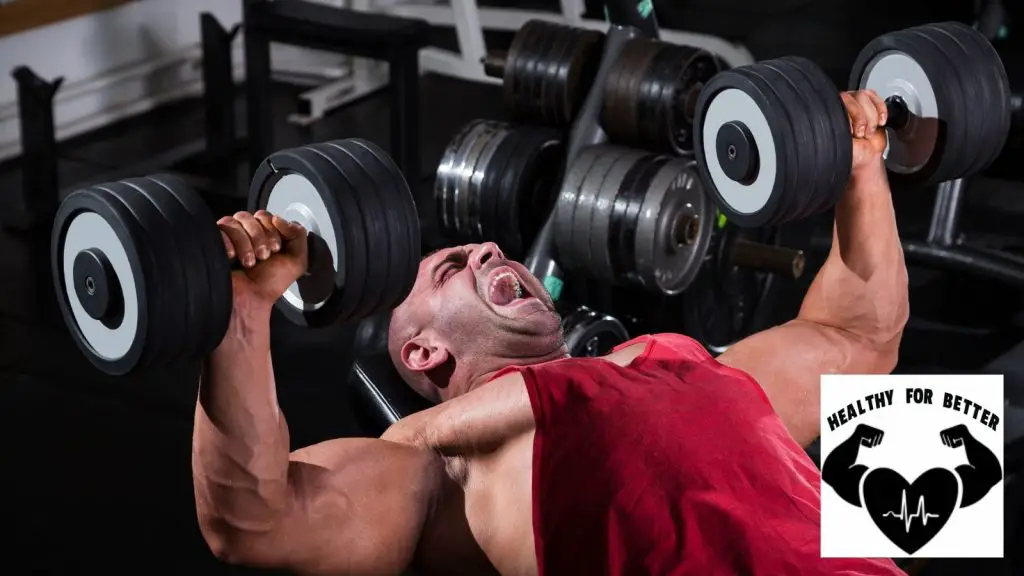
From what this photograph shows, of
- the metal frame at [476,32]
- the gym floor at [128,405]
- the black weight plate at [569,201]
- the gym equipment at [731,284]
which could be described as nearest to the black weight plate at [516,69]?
the black weight plate at [569,201]

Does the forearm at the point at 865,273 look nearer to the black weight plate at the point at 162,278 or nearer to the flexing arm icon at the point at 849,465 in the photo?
the flexing arm icon at the point at 849,465

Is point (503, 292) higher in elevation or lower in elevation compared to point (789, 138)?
lower

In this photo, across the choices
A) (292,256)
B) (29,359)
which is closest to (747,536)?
(292,256)

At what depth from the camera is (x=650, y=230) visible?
2.69m

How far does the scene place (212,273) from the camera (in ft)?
4.23

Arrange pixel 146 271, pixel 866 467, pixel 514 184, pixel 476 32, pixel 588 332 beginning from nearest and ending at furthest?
pixel 146 271
pixel 866 467
pixel 588 332
pixel 514 184
pixel 476 32

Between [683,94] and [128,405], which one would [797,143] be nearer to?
[683,94]

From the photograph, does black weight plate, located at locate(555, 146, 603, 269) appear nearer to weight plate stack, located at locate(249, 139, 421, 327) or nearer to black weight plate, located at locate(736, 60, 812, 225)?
black weight plate, located at locate(736, 60, 812, 225)

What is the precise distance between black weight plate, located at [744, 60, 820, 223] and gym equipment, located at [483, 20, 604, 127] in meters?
1.16

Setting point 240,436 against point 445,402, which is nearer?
point 240,436

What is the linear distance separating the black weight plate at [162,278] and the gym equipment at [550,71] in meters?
1.66

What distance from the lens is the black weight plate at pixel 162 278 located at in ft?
4.12

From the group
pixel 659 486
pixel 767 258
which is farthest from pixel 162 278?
pixel 767 258

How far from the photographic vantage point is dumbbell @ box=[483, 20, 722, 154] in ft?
9.07
